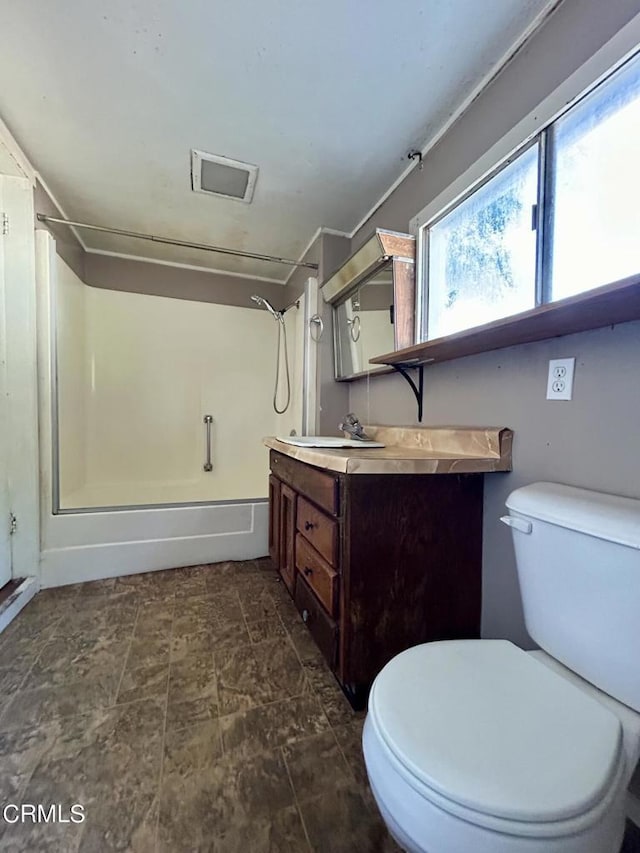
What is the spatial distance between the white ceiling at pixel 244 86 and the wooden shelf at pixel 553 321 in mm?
974

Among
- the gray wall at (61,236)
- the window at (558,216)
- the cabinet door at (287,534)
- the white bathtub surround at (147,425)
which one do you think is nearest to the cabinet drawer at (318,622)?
the cabinet door at (287,534)

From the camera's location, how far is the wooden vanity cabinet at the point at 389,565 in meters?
1.14

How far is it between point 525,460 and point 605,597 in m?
0.47

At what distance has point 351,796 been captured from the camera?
92cm

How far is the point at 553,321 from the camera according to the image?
2.96ft

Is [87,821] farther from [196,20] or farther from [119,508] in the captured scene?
[196,20]

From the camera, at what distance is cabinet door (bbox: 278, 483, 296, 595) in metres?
1.66

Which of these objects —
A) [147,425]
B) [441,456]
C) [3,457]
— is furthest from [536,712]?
[147,425]

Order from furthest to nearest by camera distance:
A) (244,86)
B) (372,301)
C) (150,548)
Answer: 1. (150,548)
2. (372,301)
3. (244,86)

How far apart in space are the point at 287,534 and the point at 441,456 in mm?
888

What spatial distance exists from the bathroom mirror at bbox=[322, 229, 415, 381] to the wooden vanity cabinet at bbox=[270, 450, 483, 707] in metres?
0.80

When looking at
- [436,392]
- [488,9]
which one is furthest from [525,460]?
[488,9]

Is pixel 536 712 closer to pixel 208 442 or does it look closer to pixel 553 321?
pixel 553 321

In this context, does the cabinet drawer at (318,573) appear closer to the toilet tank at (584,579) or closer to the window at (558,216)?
the toilet tank at (584,579)
